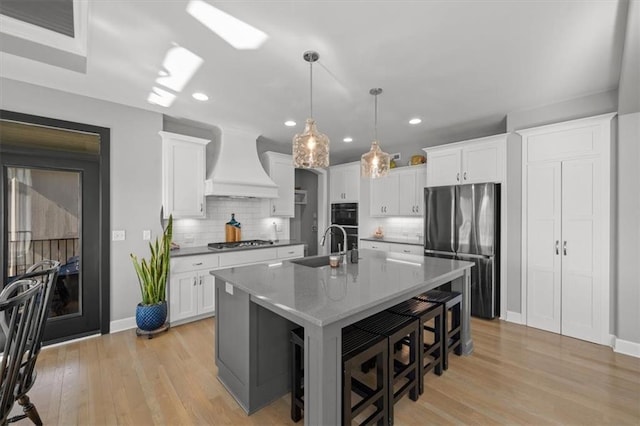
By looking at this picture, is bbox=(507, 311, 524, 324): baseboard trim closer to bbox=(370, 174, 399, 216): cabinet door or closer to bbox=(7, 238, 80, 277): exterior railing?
bbox=(370, 174, 399, 216): cabinet door

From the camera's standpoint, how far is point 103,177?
3.21m

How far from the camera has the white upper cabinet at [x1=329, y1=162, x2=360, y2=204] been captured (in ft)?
18.3

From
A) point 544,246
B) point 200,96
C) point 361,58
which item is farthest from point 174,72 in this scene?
point 544,246

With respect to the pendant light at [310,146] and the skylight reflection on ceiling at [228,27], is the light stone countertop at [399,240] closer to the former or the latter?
the pendant light at [310,146]

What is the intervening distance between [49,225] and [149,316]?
142 cm

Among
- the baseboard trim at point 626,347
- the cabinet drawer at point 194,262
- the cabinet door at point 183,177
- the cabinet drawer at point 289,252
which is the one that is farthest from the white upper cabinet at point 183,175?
the baseboard trim at point 626,347

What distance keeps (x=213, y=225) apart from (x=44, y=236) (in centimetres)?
190

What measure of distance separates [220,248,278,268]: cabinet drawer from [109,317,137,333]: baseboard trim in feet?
3.86

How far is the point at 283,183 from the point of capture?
5.05 meters

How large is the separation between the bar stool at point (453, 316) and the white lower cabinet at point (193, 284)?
251 centimetres

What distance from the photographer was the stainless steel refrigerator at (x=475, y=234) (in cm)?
360

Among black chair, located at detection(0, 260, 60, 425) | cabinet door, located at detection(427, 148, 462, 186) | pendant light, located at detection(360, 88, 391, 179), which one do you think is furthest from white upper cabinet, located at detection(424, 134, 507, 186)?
black chair, located at detection(0, 260, 60, 425)

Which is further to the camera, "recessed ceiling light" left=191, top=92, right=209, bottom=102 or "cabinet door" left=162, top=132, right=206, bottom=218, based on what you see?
"cabinet door" left=162, top=132, right=206, bottom=218

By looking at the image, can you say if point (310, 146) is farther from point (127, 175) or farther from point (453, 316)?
point (127, 175)
